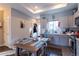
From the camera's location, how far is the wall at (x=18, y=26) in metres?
1.55

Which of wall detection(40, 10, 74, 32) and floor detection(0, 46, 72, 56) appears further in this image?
wall detection(40, 10, 74, 32)

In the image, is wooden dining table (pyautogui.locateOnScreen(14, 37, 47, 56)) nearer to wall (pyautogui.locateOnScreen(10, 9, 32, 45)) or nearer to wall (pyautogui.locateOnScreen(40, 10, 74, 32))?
wall (pyautogui.locateOnScreen(10, 9, 32, 45))

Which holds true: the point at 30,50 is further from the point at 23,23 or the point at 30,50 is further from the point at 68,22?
the point at 68,22

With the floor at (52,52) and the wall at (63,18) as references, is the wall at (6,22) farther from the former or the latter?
the wall at (63,18)

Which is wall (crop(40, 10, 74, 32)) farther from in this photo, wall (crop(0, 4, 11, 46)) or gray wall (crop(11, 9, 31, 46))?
wall (crop(0, 4, 11, 46))

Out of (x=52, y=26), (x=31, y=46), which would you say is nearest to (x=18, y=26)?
Answer: (x=31, y=46)

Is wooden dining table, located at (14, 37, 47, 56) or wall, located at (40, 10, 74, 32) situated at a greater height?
wall, located at (40, 10, 74, 32)

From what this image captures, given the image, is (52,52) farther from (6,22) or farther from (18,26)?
(6,22)

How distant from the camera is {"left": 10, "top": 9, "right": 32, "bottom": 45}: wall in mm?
1555

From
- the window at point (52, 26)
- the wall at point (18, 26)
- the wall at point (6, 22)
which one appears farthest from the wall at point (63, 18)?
the wall at point (6, 22)

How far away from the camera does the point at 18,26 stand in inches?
63.7

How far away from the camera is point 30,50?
1486 millimetres

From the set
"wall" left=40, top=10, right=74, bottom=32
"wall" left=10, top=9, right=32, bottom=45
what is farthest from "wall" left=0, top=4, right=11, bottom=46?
"wall" left=40, top=10, right=74, bottom=32

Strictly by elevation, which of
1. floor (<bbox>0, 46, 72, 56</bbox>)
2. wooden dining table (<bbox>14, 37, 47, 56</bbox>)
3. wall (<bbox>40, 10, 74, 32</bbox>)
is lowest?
floor (<bbox>0, 46, 72, 56</bbox>)
